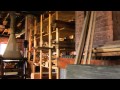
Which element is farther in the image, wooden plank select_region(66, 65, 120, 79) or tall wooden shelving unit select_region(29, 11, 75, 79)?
tall wooden shelving unit select_region(29, 11, 75, 79)

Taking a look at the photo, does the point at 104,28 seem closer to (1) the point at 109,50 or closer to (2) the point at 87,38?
(1) the point at 109,50

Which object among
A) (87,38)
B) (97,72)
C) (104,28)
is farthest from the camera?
(104,28)

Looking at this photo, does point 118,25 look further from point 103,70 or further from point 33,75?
point 33,75

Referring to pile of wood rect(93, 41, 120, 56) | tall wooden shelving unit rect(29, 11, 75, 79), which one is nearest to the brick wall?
pile of wood rect(93, 41, 120, 56)

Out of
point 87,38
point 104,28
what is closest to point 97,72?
point 87,38

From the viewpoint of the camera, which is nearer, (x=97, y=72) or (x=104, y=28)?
(x=97, y=72)

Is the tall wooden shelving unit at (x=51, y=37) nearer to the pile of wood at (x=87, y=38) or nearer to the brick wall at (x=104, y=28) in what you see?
the brick wall at (x=104, y=28)

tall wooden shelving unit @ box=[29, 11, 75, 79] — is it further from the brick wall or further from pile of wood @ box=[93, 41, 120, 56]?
pile of wood @ box=[93, 41, 120, 56]

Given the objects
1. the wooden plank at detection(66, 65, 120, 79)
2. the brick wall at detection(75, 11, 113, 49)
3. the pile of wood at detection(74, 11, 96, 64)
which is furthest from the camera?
the brick wall at detection(75, 11, 113, 49)

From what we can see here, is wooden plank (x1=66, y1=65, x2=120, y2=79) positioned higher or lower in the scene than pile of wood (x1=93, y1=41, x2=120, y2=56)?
lower

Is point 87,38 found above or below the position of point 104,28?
below

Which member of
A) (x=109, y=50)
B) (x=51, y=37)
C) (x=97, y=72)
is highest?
(x=51, y=37)
